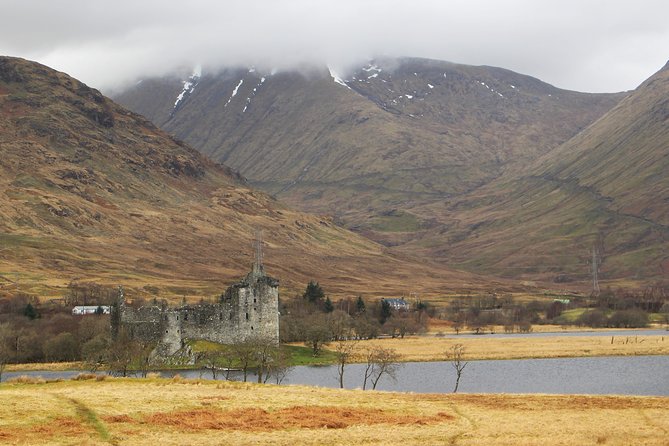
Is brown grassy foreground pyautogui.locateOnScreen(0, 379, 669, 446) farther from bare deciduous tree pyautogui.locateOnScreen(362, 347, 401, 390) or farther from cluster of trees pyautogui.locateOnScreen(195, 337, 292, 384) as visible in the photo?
cluster of trees pyautogui.locateOnScreen(195, 337, 292, 384)

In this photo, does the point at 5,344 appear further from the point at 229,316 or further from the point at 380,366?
the point at 380,366

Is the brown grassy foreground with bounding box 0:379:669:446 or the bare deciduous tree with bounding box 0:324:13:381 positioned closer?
the brown grassy foreground with bounding box 0:379:669:446

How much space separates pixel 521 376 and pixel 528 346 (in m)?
46.9

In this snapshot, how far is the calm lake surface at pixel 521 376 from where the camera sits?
10438cm

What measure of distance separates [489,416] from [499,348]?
109427 mm

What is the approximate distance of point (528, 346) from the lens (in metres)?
166

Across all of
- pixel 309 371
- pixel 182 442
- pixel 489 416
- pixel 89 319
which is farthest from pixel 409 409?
pixel 89 319

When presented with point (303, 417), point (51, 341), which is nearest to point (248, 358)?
point (51, 341)

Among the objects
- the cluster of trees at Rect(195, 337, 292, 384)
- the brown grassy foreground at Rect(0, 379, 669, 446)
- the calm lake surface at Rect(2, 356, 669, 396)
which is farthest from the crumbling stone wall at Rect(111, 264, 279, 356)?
the brown grassy foreground at Rect(0, 379, 669, 446)

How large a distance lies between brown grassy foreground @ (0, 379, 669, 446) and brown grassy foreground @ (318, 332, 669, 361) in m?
83.4

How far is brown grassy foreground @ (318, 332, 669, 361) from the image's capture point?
149 metres

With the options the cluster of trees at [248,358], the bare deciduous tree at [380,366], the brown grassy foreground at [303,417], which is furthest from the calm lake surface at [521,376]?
the brown grassy foreground at [303,417]

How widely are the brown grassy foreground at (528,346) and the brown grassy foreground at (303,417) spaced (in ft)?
274

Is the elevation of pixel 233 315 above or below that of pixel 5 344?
above
